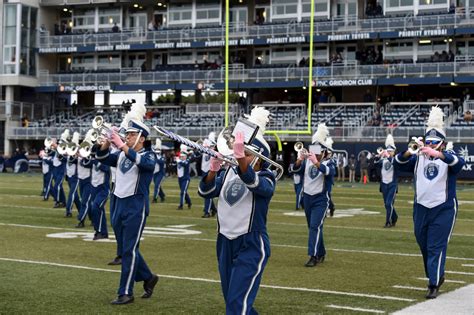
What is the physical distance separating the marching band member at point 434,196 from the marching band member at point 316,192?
205 centimetres

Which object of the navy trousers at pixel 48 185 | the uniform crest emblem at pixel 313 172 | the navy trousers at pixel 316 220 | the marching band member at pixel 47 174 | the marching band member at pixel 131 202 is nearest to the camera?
the marching band member at pixel 131 202

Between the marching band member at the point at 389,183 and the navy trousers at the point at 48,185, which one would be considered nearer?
the marching band member at the point at 389,183

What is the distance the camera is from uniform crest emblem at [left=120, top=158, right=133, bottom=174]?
8570 millimetres

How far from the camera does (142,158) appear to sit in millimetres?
8234

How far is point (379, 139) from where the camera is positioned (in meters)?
37.3

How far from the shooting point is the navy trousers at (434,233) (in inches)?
343

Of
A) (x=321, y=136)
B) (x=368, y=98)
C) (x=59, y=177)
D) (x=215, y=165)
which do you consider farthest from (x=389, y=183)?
(x=368, y=98)

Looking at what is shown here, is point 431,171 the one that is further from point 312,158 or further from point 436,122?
point 312,158

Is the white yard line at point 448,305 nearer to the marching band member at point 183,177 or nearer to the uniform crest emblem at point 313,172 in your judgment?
the uniform crest emblem at point 313,172

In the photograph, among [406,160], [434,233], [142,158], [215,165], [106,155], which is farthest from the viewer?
[406,160]

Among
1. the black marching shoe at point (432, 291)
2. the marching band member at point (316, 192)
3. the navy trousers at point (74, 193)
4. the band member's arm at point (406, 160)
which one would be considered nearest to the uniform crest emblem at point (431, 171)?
the band member's arm at point (406, 160)

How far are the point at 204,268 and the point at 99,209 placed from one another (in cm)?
367

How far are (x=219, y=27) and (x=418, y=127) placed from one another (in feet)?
54.9

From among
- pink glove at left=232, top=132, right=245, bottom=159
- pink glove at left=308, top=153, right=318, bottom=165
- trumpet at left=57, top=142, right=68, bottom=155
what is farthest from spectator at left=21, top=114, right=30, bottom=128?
pink glove at left=232, top=132, right=245, bottom=159
